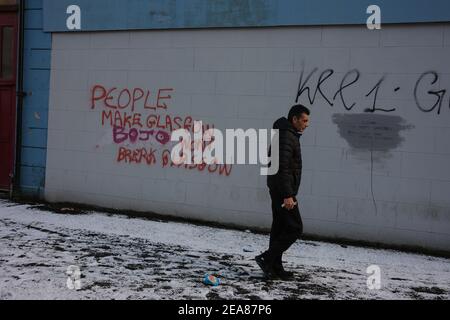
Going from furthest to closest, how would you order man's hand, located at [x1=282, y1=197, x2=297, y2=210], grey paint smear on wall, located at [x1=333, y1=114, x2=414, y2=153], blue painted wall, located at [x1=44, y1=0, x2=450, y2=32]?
1. grey paint smear on wall, located at [x1=333, y1=114, x2=414, y2=153]
2. blue painted wall, located at [x1=44, y1=0, x2=450, y2=32]
3. man's hand, located at [x1=282, y1=197, x2=297, y2=210]

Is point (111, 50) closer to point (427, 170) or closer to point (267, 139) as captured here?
point (267, 139)

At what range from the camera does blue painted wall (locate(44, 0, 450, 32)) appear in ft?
19.2

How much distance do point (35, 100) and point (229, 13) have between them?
11.6ft

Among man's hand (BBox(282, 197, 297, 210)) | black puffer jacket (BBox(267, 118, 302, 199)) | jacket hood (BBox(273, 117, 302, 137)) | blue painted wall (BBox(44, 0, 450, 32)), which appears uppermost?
blue painted wall (BBox(44, 0, 450, 32))

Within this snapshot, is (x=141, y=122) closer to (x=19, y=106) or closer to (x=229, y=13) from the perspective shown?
(x=229, y=13)

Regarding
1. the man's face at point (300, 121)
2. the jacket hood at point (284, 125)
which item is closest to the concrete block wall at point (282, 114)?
the man's face at point (300, 121)

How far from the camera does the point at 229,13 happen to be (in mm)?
6617

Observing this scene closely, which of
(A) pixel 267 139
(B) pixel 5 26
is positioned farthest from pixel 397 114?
(B) pixel 5 26

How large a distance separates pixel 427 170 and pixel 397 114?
78 centimetres

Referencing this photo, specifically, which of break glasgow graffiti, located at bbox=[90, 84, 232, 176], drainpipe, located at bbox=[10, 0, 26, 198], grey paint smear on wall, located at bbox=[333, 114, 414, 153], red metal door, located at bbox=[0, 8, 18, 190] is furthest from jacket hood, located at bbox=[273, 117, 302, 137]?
red metal door, located at bbox=[0, 8, 18, 190]

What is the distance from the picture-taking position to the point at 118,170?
7.35 metres

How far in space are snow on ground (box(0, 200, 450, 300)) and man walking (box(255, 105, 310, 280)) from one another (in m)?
0.21

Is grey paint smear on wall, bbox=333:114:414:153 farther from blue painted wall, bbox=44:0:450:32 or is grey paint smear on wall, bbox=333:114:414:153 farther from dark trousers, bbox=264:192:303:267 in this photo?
dark trousers, bbox=264:192:303:267

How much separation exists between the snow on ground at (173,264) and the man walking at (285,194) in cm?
21
